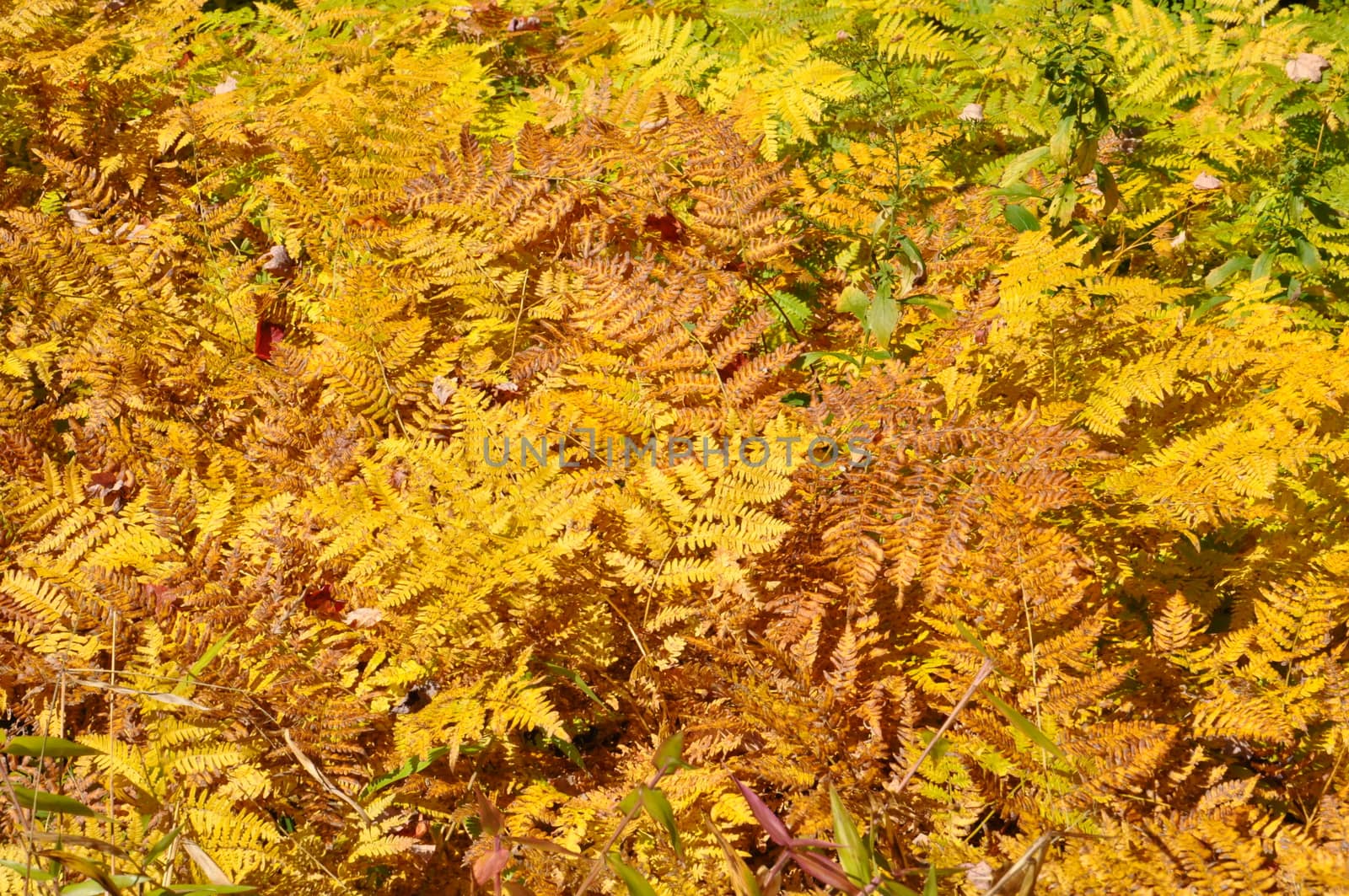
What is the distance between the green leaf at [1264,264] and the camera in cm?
286

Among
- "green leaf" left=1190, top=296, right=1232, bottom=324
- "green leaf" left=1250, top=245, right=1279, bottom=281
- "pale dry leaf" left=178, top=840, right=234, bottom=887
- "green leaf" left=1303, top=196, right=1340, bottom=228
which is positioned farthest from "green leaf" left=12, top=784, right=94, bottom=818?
"green leaf" left=1303, top=196, right=1340, bottom=228

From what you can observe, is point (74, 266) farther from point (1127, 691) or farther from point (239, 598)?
point (1127, 691)

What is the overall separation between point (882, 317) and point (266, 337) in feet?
5.99

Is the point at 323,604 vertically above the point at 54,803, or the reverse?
the point at 54,803

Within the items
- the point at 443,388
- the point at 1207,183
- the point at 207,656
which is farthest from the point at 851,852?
the point at 1207,183

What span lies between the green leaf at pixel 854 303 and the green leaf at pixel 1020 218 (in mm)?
487

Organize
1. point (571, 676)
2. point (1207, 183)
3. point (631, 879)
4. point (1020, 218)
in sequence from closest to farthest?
point (631, 879) < point (571, 676) < point (1020, 218) < point (1207, 183)

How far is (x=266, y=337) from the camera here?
2992 millimetres

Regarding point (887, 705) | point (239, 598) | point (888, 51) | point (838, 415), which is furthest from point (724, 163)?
point (239, 598)

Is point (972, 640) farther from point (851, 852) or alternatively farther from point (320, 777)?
point (320, 777)

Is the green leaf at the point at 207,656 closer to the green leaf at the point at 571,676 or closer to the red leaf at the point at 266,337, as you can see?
the green leaf at the point at 571,676

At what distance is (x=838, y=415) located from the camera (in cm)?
223

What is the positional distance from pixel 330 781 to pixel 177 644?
0.43 metres

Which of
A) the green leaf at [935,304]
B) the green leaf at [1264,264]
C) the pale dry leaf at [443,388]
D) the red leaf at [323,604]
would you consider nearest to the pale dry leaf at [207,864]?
the red leaf at [323,604]
